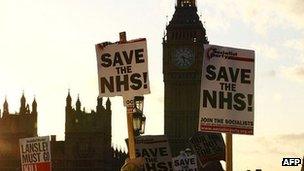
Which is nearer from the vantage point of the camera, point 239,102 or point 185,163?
point 239,102

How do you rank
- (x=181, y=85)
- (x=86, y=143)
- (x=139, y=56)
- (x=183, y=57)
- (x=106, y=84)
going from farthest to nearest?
(x=183, y=57) < (x=181, y=85) < (x=86, y=143) < (x=106, y=84) < (x=139, y=56)

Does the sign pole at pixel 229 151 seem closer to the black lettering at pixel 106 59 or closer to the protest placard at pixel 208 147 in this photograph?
the black lettering at pixel 106 59

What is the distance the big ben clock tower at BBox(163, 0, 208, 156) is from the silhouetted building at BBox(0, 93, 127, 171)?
11.9m

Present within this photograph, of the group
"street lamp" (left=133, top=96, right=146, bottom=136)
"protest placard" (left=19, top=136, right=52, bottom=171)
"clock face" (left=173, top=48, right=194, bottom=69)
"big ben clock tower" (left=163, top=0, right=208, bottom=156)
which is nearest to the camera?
"street lamp" (left=133, top=96, right=146, bottom=136)

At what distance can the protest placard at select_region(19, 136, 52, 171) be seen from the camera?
23.8 metres

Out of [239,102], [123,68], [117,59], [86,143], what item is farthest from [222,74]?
[86,143]

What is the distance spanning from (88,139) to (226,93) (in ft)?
376

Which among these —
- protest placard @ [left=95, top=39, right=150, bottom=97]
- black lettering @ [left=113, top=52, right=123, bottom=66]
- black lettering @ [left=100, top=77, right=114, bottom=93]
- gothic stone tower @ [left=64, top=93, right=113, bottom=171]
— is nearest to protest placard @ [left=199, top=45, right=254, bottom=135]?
protest placard @ [left=95, top=39, right=150, bottom=97]

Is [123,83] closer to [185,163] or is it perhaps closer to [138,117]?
[138,117]

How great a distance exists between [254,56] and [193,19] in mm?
138357

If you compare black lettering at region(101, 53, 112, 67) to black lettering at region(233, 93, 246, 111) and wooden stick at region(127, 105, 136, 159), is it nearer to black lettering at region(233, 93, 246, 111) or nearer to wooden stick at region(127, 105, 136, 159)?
wooden stick at region(127, 105, 136, 159)

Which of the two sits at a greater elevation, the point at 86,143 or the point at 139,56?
the point at 139,56

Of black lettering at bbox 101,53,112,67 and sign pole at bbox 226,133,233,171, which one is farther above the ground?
black lettering at bbox 101,53,112,67

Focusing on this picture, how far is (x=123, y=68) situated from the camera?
616 inches
